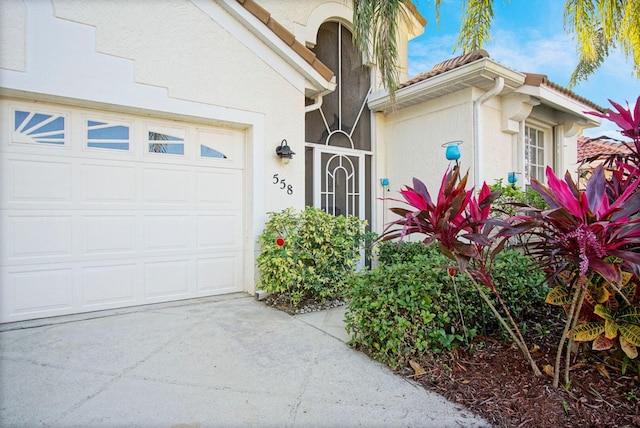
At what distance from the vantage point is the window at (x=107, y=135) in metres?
5.37

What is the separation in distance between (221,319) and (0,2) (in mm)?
5109

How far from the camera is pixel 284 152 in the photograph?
6.55 meters

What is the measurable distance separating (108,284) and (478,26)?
9.18 meters

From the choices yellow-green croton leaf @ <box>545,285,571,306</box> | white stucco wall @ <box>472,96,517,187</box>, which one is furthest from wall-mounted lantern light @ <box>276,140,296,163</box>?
yellow-green croton leaf @ <box>545,285,571,306</box>

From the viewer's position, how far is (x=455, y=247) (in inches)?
118

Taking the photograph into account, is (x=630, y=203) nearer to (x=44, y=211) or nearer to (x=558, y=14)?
(x=44, y=211)

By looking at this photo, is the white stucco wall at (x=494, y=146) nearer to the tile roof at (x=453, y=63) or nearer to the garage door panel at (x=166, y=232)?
the tile roof at (x=453, y=63)

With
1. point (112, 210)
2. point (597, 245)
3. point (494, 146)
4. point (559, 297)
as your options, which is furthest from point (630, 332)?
point (112, 210)

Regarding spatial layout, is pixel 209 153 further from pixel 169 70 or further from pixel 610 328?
pixel 610 328

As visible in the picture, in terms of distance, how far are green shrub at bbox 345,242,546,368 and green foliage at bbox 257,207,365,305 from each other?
1.58 m

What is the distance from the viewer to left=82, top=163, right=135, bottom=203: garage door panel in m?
5.31

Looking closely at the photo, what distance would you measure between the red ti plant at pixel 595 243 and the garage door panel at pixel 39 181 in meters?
5.77

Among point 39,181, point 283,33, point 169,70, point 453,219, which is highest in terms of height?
point 283,33

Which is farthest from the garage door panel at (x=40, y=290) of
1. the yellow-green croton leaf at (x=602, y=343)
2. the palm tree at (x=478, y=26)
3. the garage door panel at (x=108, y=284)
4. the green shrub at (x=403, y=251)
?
the yellow-green croton leaf at (x=602, y=343)
